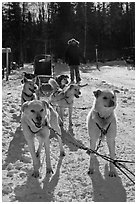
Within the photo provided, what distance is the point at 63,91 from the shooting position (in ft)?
18.6

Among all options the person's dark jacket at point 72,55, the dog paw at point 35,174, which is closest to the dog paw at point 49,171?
the dog paw at point 35,174

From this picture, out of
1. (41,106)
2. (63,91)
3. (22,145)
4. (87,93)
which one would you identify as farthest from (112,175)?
(87,93)

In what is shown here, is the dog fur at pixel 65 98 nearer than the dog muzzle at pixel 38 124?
No

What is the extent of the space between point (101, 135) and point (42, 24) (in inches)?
1054

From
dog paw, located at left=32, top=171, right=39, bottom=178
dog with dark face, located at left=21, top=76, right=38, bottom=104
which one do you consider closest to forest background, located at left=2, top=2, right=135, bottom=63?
dog with dark face, located at left=21, top=76, right=38, bottom=104

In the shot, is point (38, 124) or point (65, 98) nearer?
point (38, 124)

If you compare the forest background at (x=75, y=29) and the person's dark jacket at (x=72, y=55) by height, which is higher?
the forest background at (x=75, y=29)

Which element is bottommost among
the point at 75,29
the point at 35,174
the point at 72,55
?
the point at 35,174

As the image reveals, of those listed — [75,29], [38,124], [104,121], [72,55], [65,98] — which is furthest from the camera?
[75,29]

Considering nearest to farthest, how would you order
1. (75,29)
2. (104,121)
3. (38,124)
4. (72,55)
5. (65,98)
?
(38,124), (104,121), (65,98), (72,55), (75,29)

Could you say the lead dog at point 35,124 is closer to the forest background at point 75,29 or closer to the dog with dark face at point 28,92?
the dog with dark face at point 28,92

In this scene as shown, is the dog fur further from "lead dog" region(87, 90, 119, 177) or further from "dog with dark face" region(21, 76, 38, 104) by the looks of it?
"lead dog" region(87, 90, 119, 177)

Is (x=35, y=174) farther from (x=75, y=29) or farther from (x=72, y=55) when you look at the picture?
(x=75, y=29)

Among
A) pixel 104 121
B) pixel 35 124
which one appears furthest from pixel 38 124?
pixel 104 121
